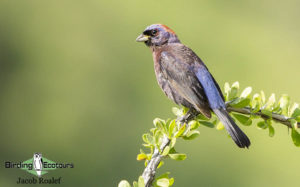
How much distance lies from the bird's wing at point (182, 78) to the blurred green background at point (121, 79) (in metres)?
6.41

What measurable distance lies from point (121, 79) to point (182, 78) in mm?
12426

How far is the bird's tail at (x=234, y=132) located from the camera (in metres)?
3.47

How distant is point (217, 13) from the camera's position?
21516mm

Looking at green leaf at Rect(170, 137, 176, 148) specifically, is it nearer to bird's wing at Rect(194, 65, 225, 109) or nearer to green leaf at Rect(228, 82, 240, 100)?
green leaf at Rect(228, 82, 240, 100)

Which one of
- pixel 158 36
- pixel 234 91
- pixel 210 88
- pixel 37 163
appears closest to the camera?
pixel 234 91

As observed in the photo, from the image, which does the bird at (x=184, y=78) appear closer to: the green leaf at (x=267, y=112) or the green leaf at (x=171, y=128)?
the green leaf at (x=267, y=112)

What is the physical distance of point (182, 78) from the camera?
14.5 ft

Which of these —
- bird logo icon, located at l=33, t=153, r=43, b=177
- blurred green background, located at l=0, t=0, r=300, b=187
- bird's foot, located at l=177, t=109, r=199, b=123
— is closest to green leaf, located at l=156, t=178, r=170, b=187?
bird's foot, located at l=177, t=109, r=199, b=123

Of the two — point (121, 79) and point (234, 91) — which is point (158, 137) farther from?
point (121, 79)

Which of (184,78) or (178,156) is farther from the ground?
(184,78)

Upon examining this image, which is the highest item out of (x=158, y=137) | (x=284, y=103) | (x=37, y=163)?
(x=284, y=103)

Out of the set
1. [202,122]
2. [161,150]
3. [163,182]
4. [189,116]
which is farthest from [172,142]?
[189,116]

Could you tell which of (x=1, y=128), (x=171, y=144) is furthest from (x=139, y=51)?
(x=171, y=144)

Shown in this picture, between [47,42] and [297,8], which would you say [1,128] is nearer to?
[47,42]
